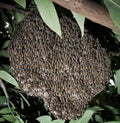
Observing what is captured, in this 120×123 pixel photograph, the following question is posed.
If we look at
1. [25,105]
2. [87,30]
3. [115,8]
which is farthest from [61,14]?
[25,105]

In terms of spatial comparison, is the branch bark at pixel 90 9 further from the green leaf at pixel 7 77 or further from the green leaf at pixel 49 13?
the green leaf at pixel 7 77

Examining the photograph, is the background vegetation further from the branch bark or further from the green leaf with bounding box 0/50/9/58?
the branch bark

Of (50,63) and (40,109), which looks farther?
(40,109)

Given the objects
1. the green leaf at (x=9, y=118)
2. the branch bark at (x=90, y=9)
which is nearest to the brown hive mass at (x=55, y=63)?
the branch bark at (x=90, y=9)

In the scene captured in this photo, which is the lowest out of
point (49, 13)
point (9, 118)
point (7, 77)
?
point (9, 118)

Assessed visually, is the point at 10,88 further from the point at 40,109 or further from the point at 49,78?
the point at 49,78

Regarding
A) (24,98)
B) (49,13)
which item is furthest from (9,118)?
(49,13)

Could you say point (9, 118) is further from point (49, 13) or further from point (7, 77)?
point (49, 13)

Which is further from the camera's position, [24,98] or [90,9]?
[24,98]
